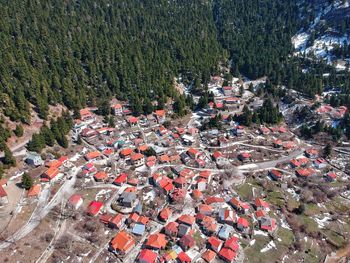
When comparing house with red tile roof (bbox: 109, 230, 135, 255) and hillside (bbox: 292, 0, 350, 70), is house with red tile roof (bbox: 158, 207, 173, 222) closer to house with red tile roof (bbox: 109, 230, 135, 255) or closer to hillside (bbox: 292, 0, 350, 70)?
house with red tile roof (bbox: 109, 230, 135, 255)

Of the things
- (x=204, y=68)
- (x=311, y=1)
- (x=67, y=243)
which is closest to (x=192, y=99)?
(x=204, y=68)

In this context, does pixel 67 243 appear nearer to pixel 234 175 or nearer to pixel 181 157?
pixel 181 157

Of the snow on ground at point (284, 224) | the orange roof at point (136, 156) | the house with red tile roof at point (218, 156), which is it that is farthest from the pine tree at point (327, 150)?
the orange roof at point (136, 156)

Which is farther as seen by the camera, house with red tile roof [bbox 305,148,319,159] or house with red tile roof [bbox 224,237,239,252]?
house with red tile roof [bbox 305,148,319,159]

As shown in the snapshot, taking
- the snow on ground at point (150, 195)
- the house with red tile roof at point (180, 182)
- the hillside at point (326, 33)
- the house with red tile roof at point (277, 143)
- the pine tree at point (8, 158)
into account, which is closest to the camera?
the snow on ground at point (150, 195)

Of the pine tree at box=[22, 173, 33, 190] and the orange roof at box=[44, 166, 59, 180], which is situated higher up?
the pine tree at box=[22, 173, 33, 190]

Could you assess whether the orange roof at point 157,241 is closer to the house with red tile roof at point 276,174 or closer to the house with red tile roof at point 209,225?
the house with red tile roof at point 209,225

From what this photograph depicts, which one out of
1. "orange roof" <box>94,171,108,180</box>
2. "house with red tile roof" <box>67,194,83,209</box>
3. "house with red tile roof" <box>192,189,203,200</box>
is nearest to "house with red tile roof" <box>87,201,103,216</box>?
"house with red tile roof" <box>67,194,83,209</box>
